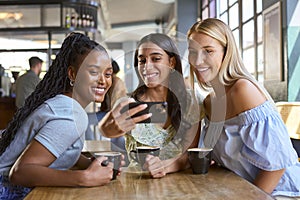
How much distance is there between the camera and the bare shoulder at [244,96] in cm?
148

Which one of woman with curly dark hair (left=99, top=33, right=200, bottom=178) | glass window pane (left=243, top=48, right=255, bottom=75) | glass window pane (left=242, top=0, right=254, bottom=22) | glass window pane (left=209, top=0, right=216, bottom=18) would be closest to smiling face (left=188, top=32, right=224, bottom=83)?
woman with curly dark hair (left=99, top=33, right=200, bottom=178)

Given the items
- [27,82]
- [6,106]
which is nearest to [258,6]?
[27,82]

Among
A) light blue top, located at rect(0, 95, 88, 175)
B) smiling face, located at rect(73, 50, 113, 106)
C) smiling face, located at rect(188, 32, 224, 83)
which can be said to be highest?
smiling face, located at rect(188, 32, 224, 83)

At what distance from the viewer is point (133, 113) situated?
42.9 inches

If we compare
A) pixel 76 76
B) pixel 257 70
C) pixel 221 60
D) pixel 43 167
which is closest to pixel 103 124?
pixel 43 167

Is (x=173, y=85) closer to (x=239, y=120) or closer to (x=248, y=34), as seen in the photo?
(x=239, y=120)

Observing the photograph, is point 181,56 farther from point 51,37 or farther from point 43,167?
point 51,37

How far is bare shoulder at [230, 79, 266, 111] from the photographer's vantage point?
1483mm

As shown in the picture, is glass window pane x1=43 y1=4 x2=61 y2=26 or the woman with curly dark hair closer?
the woman with curly dark hair

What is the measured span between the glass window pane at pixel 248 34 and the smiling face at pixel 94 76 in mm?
4249

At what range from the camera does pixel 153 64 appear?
1294mm

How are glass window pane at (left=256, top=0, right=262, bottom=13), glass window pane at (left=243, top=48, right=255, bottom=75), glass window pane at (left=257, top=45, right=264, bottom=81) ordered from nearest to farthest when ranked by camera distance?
glass window pane at (left=257, top=45, right=264, bottom=81) < glass window pane at (left=256, top=0, right=262, bottom=13) < glass window pane at (left=243, top=48, right=255, bottom=75)

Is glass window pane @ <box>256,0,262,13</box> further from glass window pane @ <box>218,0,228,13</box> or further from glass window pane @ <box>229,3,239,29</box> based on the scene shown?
glass window pane @ <box>218,0,228,13</box>

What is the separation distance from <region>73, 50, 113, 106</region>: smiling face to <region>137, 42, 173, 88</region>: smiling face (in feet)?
0.30
